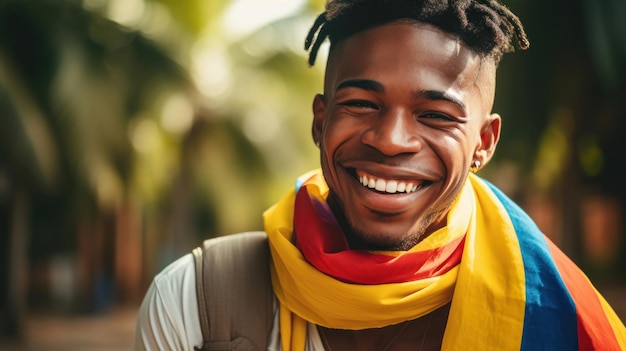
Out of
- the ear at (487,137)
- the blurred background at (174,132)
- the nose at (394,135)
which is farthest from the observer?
the blurred background at (174,132)

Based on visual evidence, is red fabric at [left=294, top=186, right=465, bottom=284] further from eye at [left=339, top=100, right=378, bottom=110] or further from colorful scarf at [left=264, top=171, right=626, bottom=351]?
eye at [left=339, top=100, right=378, bottom=110]

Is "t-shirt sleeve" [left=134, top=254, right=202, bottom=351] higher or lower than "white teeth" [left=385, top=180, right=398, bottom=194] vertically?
lower

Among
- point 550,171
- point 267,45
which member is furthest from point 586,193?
point 267,45

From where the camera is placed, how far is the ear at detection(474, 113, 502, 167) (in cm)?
221

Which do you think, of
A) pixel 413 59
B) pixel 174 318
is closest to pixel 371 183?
pixel 413 59

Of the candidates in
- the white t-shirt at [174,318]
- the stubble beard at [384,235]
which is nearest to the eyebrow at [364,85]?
the stubble beard at [384,235]

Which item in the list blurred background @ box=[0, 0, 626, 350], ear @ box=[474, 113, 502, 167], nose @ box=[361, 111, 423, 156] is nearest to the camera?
nose @ box=[361, 111, 423, 156]

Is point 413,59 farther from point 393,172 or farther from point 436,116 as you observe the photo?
point 393,172

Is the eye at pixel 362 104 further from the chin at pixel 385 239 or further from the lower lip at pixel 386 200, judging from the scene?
the chin at pixel 385 239

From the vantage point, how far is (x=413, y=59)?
78.6 inches

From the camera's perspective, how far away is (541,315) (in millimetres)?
2051

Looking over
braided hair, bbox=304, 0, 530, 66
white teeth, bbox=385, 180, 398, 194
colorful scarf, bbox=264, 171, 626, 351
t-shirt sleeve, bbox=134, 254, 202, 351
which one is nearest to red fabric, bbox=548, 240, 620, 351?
colorful scarf, bbox=264, 171, 626, 351

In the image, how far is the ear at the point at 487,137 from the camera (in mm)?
2207

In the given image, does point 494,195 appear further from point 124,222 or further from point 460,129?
point 124,222
